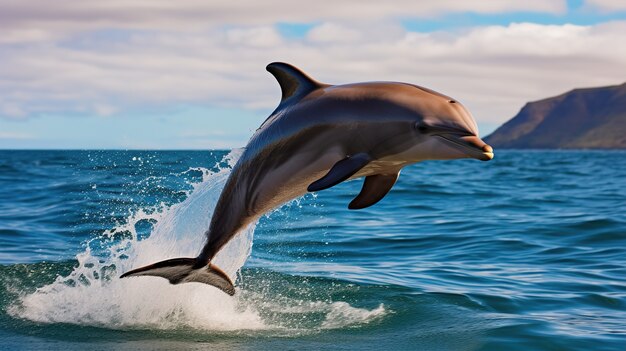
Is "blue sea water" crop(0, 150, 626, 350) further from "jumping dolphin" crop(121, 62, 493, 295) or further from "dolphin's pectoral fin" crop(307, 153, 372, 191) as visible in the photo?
"dolphin's pectoral fin" crop(307, 153, 372, 191)

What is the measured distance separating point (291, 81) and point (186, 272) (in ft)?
6.07

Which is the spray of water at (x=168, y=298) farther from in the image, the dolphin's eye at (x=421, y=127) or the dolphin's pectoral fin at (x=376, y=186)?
the dolphin's eye at (x=421, y=127)

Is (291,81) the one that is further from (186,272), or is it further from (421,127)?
(186,272)

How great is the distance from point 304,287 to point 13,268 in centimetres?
363

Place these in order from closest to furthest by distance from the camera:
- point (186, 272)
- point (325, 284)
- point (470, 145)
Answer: point (470, 145)
point (186, 272)
point (325, 284)

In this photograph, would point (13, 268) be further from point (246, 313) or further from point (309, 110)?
point (309, 110)

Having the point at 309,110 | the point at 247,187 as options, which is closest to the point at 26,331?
the point at 247,187

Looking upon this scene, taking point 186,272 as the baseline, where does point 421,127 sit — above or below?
above

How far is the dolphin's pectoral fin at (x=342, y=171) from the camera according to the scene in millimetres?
5293

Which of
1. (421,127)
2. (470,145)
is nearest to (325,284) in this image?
(421,127)

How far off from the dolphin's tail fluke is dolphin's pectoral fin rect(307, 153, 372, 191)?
1.97 meters

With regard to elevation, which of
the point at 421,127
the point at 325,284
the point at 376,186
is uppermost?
the point at 421,127

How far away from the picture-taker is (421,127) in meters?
5.39

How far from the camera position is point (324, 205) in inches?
725
